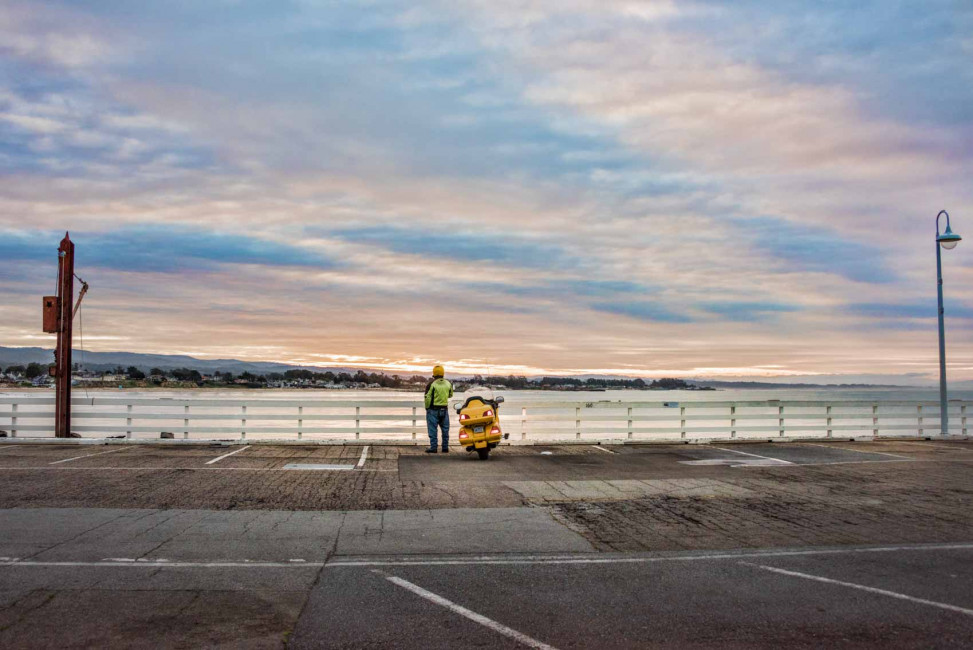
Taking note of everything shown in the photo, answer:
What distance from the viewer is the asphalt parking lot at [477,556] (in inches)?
217

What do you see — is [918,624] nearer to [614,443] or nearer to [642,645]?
[642,645]

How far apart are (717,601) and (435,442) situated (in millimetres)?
12671

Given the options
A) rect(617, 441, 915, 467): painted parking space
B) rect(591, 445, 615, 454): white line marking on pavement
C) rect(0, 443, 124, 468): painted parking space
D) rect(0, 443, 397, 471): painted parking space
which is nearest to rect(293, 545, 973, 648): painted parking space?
rect(0, 443, 397, 471): painted parking space

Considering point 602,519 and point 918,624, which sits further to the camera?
point 602,519

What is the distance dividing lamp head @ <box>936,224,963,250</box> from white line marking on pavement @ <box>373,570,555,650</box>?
2124 cm

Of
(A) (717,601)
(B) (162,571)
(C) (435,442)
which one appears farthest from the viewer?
(C) (435,442)

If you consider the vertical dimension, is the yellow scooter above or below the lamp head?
below

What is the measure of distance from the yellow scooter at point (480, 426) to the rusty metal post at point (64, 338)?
1188 centimetres

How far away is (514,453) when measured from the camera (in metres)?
18.8

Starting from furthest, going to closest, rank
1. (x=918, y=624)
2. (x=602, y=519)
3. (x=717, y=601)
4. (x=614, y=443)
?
1. (x=614, y=443)
2. (x=602, y=519)
3. (x=717, y=601)
4. (x=918, y=624)

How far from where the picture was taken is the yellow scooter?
1670 centimetres

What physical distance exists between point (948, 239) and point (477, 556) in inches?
793

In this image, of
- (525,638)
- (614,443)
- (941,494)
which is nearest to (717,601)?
(525,638)

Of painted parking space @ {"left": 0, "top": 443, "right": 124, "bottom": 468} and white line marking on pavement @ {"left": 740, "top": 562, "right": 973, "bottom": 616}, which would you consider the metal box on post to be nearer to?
painted parking space @ {"left": 0, "top": 443, "right": 124, "bottom": 468}
